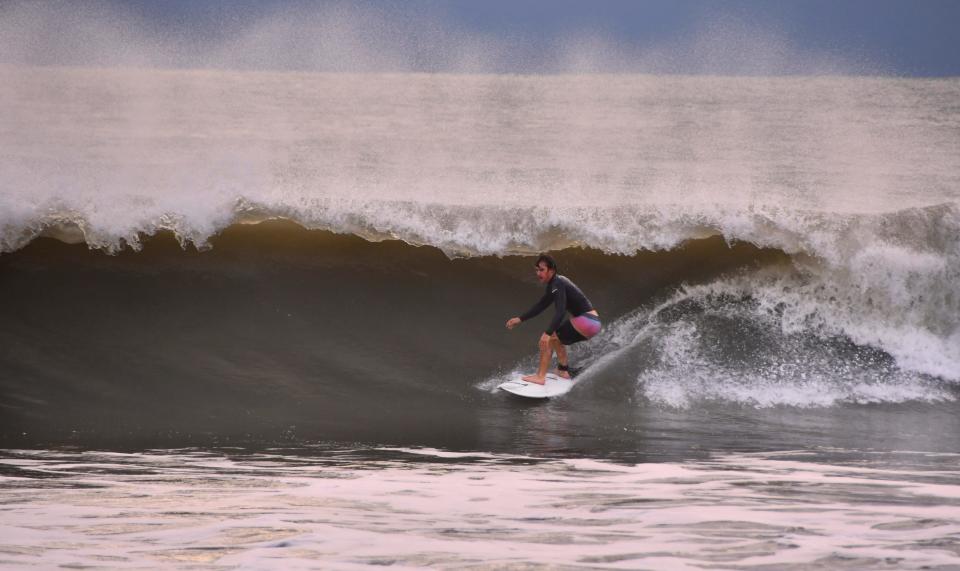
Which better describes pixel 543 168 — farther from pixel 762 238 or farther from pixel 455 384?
pixel 455 384

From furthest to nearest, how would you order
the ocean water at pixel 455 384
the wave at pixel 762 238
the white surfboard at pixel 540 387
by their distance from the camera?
the wave at pixel 762 238, the white surfboard at pixel 540 387, the ocean water at pixel 455 384

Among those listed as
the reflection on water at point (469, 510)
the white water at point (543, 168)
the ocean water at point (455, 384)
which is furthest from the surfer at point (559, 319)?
the reflection on water at point (469, 510)

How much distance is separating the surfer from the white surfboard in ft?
0.12

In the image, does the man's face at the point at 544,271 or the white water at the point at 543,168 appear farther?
Answer: the white water at the point at 543,168

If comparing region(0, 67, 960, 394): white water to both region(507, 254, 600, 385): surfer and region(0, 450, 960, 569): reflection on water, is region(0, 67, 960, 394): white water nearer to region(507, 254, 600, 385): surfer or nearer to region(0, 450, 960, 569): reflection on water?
region(507, 254, 600, 385): surfer

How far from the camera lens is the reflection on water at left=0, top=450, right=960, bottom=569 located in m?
3.18

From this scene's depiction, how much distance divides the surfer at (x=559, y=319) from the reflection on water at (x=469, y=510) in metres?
1.95

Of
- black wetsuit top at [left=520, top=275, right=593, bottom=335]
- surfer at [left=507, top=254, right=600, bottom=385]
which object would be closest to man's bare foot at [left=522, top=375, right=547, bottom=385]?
surfer at [left=507, top=254, right=600, bottom=385]

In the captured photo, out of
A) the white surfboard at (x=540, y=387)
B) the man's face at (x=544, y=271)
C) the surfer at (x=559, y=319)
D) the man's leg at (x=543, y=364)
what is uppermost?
the man's face at (x=544, y=271)

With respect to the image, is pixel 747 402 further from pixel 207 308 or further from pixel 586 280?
pixel 207 308

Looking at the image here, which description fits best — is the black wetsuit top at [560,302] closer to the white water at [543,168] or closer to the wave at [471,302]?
the wave at [471,302]

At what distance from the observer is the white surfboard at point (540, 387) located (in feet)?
Answer: 22.9

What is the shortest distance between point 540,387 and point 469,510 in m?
3.21

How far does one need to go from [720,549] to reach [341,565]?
1205mm
